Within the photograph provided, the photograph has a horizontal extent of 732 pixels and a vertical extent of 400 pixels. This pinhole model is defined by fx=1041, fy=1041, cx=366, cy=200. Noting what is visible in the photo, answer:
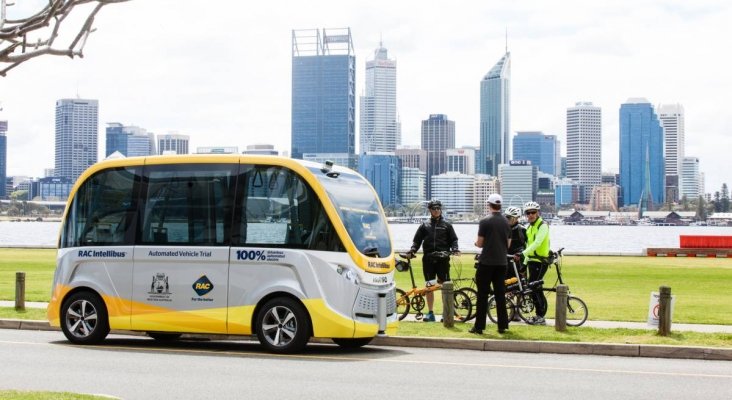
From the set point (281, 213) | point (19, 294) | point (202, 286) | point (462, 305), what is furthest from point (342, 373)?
point (19, 294)

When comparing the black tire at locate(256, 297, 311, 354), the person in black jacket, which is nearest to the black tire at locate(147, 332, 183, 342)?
the black tire at locate(256, 297, 311, 354)

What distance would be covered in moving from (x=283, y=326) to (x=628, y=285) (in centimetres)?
2083

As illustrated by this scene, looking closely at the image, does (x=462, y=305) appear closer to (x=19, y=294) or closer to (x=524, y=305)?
(x=524, y=305)

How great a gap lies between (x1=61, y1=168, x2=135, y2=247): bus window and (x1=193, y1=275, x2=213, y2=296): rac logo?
1.44 metres

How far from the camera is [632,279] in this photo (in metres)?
37.2

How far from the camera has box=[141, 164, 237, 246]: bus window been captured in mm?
15727

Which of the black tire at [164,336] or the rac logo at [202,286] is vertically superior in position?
the rac logo at [202,286]

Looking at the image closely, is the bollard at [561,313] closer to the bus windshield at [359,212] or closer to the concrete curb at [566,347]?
the concrete curb at [566,347]

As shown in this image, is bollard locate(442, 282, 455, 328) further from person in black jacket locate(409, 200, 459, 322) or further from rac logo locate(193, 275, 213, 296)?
rac logo locate(193, 275, 213, 296)

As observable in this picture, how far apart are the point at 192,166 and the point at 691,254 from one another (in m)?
52.5

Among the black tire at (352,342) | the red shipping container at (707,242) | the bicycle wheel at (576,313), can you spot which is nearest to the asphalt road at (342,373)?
the black tire at (352,342)

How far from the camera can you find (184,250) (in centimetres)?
1578

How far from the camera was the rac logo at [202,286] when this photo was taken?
15.6m

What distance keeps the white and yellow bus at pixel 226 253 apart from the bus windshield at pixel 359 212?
22 millimetres
